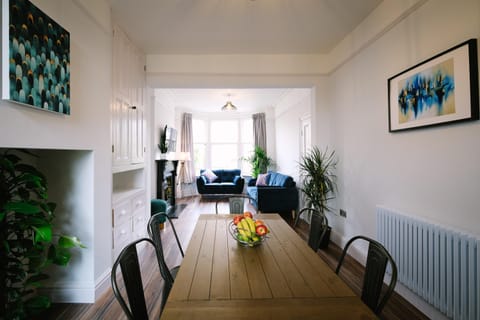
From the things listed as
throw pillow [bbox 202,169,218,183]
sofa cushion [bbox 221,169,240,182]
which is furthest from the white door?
throw pillow [bbox 202,169,218,183]

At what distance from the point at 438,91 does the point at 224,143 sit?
6.90m

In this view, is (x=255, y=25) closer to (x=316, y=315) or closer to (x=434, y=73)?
(x=434, y=73)

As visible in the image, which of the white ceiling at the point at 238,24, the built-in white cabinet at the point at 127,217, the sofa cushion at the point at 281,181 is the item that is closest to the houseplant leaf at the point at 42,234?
the built-in white cabinet at the point at 127,217

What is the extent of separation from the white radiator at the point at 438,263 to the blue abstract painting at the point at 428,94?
855mm

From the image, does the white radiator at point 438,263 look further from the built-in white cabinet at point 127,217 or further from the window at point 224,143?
the window at point 224,143

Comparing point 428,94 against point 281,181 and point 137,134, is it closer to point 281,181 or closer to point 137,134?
point 137,134

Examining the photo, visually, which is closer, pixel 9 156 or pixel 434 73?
pixel 9 156

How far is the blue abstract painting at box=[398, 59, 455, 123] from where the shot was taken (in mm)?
1728

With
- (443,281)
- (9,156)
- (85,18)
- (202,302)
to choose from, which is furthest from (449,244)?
(85,18)

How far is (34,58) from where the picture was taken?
1.45 meters

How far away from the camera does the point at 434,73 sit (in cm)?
184

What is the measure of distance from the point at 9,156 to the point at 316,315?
1.97 meters

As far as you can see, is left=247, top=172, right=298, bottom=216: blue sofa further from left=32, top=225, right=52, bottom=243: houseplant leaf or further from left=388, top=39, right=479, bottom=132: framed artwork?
left=32, top=225, right=52, bottom=243: houseplant leaf

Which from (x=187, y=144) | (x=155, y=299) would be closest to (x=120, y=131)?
(x=155, y=299)
